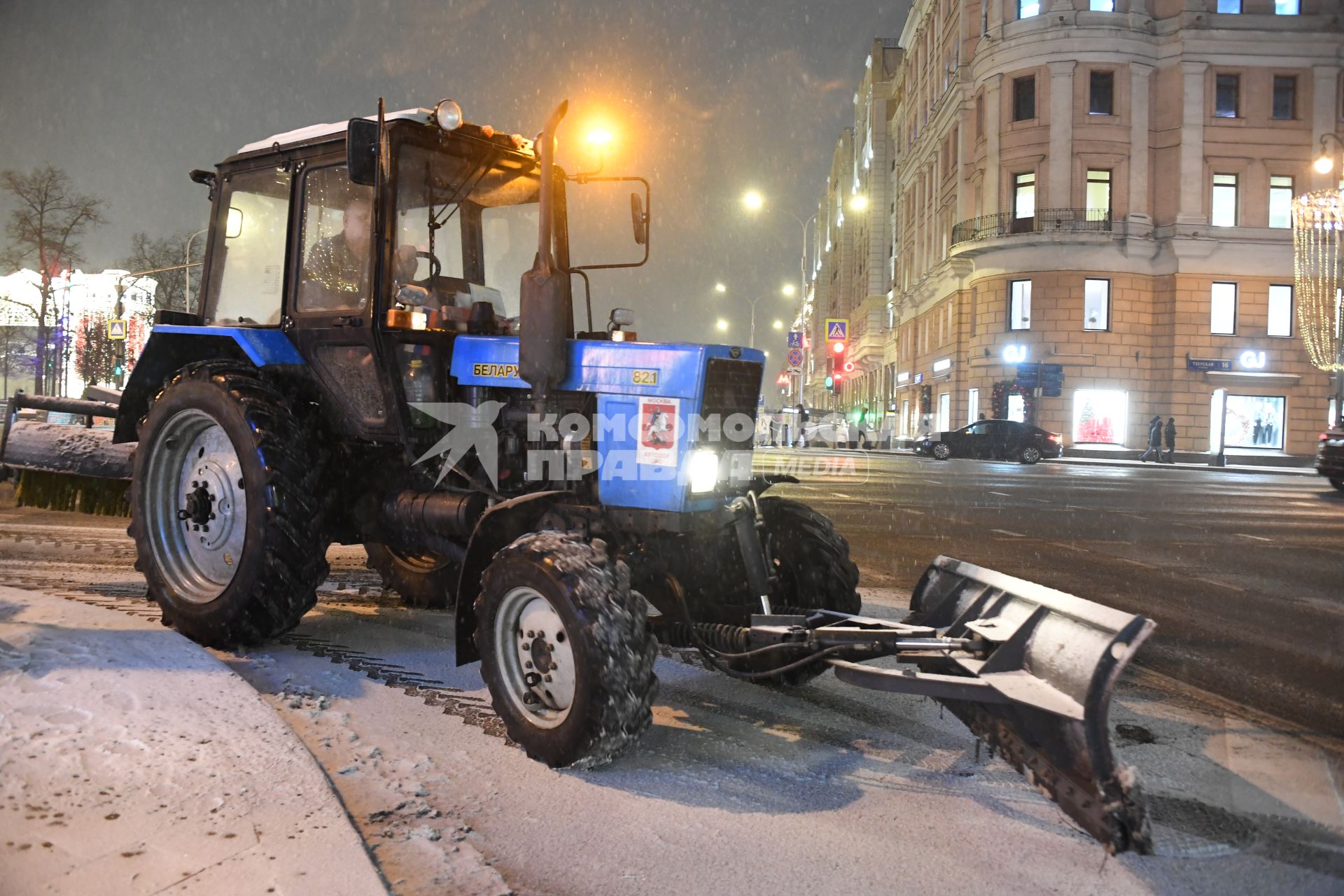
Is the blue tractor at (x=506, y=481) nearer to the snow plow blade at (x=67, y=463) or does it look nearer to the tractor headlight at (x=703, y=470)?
the tractor headlight at (x=703, y=470)

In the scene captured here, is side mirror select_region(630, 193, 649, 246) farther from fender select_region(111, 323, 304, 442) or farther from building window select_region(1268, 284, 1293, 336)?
building window select_region(1268, 284, 1293, 336)

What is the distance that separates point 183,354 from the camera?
6422 millimetres

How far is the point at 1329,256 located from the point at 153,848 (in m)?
43.9

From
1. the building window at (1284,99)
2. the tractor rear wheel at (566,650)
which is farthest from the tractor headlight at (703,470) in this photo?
the building window at (1284,99)

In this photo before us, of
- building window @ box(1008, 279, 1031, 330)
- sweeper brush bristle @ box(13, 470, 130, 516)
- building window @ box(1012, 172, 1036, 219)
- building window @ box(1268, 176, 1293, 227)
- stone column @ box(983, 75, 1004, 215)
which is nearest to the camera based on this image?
sweeper brush bristle @ box(13, 470, 130, 516)

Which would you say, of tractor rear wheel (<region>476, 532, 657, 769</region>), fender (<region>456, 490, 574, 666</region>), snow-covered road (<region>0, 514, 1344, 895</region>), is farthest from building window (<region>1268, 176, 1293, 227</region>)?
tractor rear wheel (<region>476, 532, 657, 769</region>)

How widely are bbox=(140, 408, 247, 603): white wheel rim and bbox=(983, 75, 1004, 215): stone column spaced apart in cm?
3897

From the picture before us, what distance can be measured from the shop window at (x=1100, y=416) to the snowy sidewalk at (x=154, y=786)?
3905 cm

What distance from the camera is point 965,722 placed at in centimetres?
396

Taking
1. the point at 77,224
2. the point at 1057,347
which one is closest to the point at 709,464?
the point at 1057,347

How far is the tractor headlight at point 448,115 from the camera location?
4.98 metres

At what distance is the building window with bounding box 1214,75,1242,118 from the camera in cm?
3938

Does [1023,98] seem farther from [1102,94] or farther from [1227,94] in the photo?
[1227,94]

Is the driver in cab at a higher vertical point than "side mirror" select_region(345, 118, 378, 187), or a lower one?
lower
